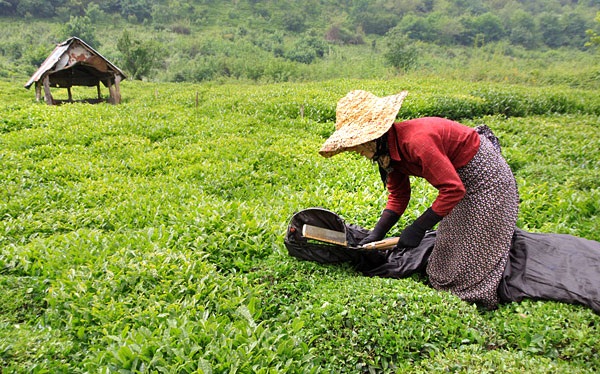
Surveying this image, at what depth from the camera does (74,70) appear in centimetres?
1448

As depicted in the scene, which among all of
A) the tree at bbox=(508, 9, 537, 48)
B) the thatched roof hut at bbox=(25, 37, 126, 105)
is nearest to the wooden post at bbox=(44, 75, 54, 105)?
the thatched roof hut at bbox=(25, 37, 126, 105)

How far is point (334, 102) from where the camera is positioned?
36.8 ft

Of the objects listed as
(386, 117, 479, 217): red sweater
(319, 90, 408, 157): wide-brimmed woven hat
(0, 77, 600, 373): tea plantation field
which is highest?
(319, 90, 408, 157): wide-brimmed woven hat

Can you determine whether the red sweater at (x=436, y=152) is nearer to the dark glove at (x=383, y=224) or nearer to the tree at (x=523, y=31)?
the dark glove at (x=383, y=224)

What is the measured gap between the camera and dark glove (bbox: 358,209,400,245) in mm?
3525

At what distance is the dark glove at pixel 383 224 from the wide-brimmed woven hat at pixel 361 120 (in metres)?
0.92

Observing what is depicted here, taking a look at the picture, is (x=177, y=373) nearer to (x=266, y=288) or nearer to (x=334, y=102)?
(x=266, y=288)

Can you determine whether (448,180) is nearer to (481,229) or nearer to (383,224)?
(481,229)

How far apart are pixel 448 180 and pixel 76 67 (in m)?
15.2

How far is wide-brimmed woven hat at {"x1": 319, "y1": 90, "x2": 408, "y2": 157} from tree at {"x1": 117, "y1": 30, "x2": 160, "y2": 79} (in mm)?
28340

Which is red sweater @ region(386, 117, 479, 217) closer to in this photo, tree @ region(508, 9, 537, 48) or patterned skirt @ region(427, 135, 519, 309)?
patterned skirt @ region(427, 135, 519, 309)

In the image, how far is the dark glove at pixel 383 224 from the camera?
3525mm

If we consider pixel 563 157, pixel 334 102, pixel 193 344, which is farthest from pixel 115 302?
pixel 334 102

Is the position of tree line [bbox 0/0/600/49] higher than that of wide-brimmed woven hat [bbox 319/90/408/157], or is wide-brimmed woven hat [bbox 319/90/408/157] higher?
tree line [bbox 0/0/600/49]
